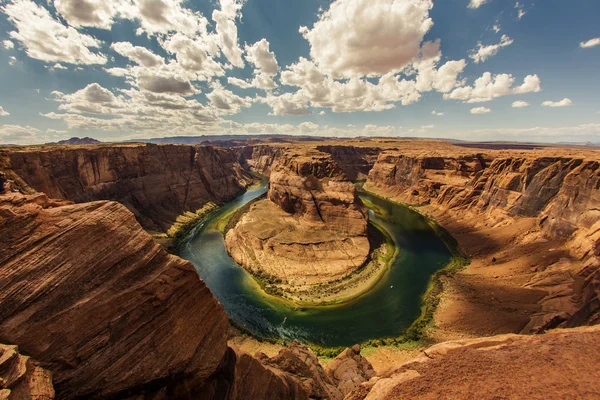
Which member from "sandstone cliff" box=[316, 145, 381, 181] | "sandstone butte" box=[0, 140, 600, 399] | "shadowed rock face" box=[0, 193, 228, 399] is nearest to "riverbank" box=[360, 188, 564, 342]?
"sandstone butte" box=[0, 140, 600, 399]

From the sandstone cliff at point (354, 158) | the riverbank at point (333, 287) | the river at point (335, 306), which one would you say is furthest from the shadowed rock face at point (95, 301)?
the sandstone cliff at point (354, 158)

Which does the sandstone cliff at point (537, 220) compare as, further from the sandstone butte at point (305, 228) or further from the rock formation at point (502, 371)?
the sandstone butte at point (305, 228)

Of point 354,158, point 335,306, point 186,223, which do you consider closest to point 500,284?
point 335,306

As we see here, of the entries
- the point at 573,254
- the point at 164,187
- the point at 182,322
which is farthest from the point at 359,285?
the point at 164,187

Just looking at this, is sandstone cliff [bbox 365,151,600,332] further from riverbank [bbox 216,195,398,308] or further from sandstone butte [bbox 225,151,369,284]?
sandstone butte [bbox 225,151,369,284]

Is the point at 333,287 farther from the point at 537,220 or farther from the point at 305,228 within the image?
the point at 537,220

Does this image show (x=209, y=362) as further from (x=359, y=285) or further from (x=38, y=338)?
(x=359, y=285)
